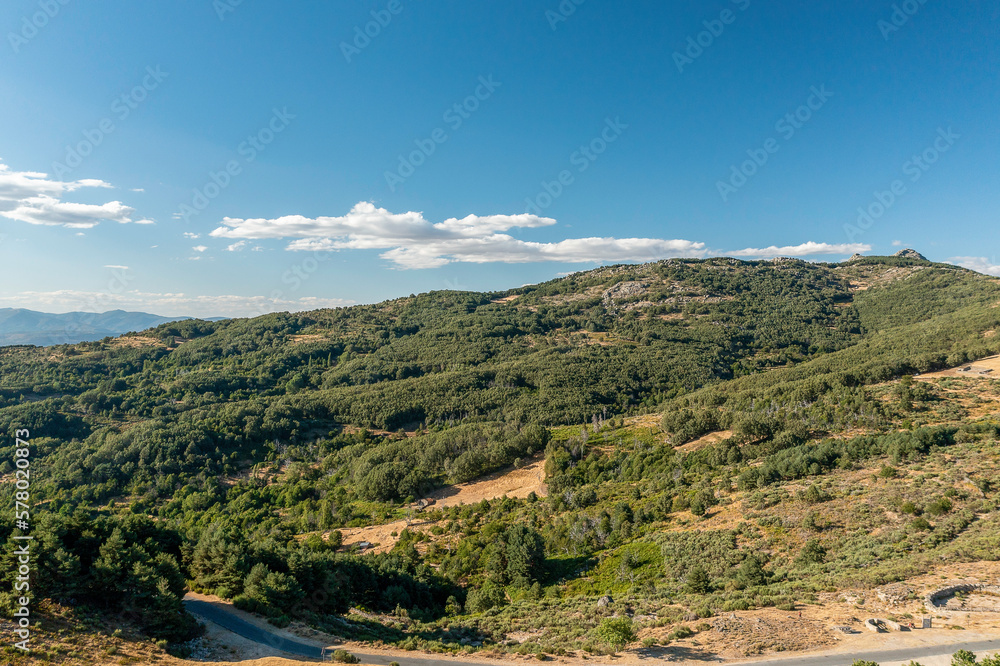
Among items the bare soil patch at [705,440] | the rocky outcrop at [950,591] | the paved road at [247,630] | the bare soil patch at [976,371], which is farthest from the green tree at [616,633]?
the bare soil patch at [976,371]

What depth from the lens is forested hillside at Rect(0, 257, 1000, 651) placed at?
2517 cm

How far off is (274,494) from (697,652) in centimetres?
6881

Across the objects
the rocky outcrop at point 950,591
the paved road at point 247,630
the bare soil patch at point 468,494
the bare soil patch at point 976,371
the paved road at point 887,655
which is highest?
the bare soil patch at point 976,371

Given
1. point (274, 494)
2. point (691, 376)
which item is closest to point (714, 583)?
point (274, 494)

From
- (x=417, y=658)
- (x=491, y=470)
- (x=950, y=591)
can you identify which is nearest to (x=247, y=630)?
(x=417, y=658)

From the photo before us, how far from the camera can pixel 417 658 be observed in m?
20.8

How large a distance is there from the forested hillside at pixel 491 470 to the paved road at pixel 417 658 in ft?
4.96

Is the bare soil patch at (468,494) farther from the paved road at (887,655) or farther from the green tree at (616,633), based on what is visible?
the paved road at (887,655)

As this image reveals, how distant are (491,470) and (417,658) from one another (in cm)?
5088

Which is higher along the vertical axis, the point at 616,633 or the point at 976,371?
the point at 976,371

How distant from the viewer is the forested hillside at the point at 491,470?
25172 millimetres

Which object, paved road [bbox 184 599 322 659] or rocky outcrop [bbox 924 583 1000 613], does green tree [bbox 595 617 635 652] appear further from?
paved road [bbox 184 599 322 659]

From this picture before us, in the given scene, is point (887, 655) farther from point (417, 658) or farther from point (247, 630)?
point (247, 630)

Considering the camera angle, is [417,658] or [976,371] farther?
[976,371]
